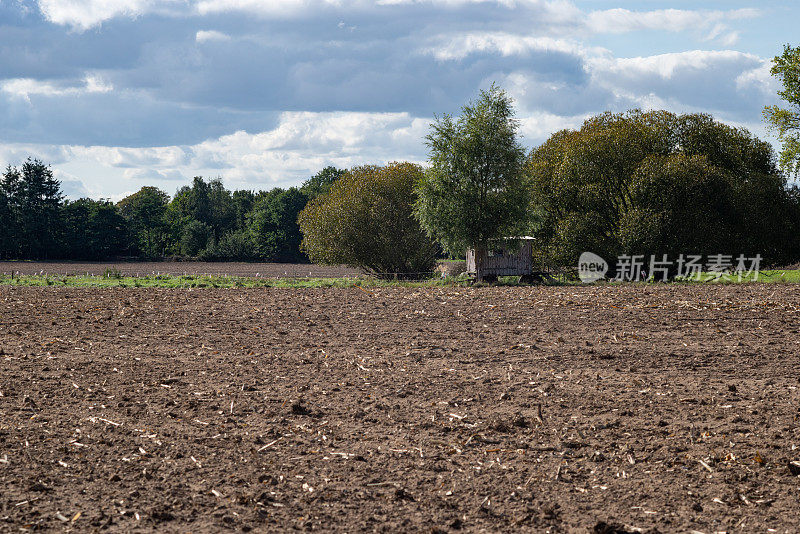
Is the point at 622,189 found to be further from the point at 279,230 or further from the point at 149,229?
the point at 149,229

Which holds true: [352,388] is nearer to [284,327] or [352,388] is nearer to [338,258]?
[284,327]

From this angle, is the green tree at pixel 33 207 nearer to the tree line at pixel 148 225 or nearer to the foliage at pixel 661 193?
the tree line at pixel 148 225

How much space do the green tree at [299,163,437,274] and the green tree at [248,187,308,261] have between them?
54.9 meters

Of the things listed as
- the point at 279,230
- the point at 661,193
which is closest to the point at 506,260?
the point at 661,193

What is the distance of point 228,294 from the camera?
3272 cm

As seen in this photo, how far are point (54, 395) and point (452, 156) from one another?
112 ft

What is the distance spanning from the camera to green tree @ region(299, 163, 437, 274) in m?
52.7

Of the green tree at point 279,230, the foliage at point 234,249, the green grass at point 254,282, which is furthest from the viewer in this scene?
the green tree at point 279,230

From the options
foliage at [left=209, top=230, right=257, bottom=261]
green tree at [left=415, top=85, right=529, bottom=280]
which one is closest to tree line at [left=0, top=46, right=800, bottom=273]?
green tree at [left=415, top=85, right=529, bottom=280]

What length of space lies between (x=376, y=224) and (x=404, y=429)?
43098mm

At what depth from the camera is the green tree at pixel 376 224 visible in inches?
2074

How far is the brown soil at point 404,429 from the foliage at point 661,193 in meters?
25.8

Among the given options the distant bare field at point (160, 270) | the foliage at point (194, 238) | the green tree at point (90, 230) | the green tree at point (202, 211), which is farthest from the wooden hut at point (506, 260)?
the green tree at point (202, 211)

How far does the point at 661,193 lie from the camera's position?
44.1 meters
